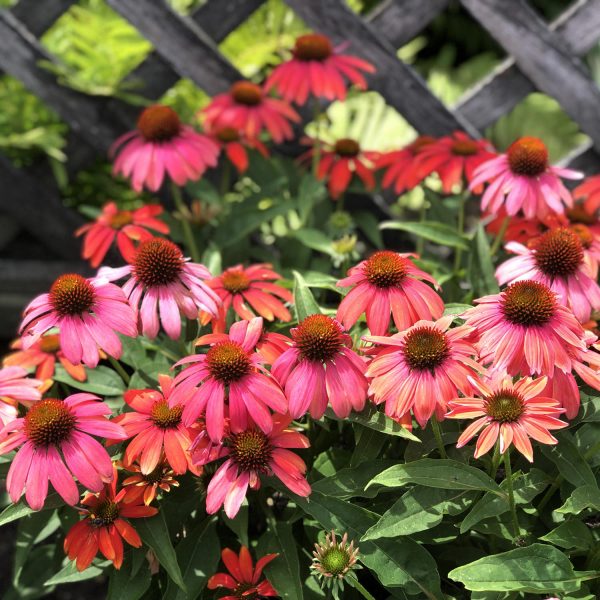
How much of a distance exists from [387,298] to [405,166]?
651mm

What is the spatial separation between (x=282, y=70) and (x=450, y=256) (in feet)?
2.30

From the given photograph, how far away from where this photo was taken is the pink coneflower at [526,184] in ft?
4.52

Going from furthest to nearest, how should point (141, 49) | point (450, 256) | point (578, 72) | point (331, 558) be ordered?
1. point (141, 49)
2. point (450, 256)
3. point (578, 72)
4. point (331, 558)

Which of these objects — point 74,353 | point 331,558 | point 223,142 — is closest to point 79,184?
point 223,142

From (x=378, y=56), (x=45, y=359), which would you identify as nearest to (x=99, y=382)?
(x=45, y=359)

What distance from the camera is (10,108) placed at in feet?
7.72

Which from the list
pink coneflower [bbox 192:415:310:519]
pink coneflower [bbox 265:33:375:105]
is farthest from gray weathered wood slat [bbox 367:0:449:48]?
pink coneflower [bbox 192:415:310:519]

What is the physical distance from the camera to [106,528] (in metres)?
1.06

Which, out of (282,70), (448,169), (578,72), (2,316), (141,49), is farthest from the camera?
(2,316)

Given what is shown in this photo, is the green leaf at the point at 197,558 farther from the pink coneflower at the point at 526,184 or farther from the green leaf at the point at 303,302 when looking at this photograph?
the pink coneflower at the point at 526,184

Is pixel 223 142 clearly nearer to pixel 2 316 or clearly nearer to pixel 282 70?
pixel 282 70

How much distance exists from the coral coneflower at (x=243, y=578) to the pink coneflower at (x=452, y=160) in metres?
0.79

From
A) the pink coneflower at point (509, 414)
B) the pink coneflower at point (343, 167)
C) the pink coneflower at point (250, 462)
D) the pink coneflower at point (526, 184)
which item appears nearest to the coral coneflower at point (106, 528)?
the pink coneflower at point (250, 462)

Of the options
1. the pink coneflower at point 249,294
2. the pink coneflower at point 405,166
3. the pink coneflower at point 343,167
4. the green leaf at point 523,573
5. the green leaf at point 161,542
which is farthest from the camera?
the pink coneflower at point 343,167
